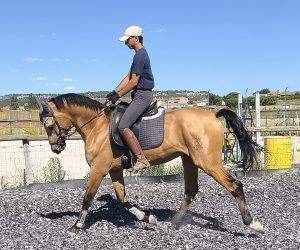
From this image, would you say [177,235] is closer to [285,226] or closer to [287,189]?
[285,226]

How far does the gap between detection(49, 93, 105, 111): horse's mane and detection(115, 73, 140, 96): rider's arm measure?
1.74 feet

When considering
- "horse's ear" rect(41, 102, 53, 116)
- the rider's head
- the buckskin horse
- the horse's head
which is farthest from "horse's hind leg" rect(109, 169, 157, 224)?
the rider's head

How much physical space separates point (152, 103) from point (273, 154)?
5.96 metres

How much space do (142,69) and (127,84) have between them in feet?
0.98

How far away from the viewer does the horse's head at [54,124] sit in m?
7.30

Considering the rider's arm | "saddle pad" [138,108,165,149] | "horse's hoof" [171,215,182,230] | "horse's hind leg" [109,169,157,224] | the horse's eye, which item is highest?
the rider's arm

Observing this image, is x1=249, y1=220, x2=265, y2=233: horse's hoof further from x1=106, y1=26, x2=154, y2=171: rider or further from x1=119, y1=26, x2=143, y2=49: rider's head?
x1=119, y1=26, x2=143, y2=49: rider's head

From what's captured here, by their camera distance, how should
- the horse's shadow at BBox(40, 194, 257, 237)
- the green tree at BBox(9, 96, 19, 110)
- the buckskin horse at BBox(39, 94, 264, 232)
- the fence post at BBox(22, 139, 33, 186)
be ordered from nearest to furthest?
the buckskin horse at BBox(39, 94, 264, 232) → the horse's shadow at BBox(40, 194, 257, 237) → the fence post at BBox(22, 139, 33, 186) → the green tree at BBox(9, 96, 19, 110)

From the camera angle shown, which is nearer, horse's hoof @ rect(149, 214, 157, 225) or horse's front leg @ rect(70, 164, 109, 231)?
horse's front leg @ rect(70, 164, 109, 231)

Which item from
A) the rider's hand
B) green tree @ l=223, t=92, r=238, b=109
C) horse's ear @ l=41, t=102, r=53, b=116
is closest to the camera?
the rider's hand

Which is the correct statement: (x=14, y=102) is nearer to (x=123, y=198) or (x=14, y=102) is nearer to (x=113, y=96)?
(x=123, y=198)

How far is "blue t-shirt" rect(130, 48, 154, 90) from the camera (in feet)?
22.8

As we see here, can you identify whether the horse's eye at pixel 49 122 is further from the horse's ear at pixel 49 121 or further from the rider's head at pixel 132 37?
the rider's head at pixel 132 37

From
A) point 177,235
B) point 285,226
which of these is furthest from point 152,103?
point 285,226
